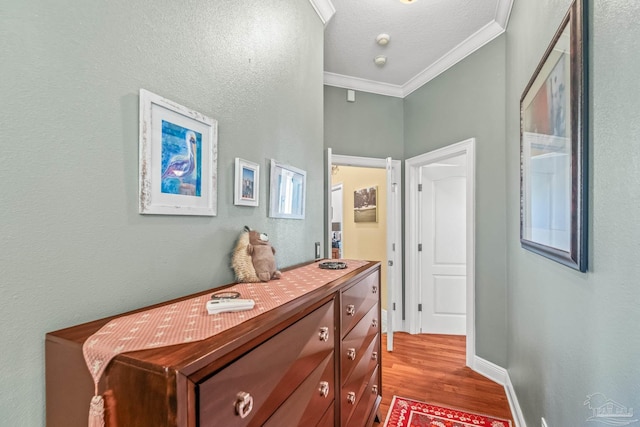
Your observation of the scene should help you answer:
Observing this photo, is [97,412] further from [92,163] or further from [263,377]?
[92,163]

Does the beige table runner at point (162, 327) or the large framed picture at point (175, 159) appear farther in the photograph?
the large framed picture at point (175, 159)

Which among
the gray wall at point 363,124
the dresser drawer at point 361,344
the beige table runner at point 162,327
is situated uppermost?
the gray wall at point 363,124

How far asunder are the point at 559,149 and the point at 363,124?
7.82 ft

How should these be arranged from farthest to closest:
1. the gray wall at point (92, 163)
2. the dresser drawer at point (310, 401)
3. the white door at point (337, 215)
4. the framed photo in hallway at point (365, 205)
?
the white door at point (337, 215) → the framed photo in hallway at point (365, 205) → the dresser drawer at point (310, 401) → the gray wall at point (92, 163)

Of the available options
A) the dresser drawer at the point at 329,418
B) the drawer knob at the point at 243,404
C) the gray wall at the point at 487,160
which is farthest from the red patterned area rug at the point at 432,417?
the drawer knob at the point at 243,404

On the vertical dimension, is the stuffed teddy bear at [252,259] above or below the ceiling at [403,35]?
below

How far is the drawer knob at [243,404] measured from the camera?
68 centimetres

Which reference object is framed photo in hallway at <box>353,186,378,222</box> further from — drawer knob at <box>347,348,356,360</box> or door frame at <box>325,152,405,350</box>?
drawer knob at <box>347,348,356,360</box>

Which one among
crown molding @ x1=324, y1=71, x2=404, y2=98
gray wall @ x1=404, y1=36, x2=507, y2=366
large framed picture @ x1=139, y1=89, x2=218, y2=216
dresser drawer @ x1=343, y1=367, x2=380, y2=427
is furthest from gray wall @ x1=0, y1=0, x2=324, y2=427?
gray wall @ x1=404, y1=36, x2=507, y2=366

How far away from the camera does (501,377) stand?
97.9 inches

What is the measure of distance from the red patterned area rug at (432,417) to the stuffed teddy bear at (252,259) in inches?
57.3

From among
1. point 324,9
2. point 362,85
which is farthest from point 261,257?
point 362,85

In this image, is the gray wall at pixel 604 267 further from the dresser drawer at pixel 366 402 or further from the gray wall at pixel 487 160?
the gray wall at pixel 487 160

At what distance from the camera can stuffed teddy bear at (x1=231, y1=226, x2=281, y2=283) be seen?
1304 millimetres
